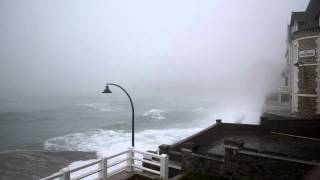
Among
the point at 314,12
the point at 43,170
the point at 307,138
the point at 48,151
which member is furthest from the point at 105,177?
the point at 48,151

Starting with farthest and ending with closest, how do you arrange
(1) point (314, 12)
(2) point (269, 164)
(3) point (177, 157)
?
1. (1) point (314, 12)
2. (3) point (177, 157)
3. (2) point (269, 164)

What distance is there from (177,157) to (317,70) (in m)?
15.3

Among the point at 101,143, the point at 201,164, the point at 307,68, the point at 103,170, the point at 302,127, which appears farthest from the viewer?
the point at 101,143

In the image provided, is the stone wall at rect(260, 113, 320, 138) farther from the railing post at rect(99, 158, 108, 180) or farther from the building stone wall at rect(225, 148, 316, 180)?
the railing post at rect(99, 158, 108, 180)

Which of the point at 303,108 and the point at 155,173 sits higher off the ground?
the point at 303,108

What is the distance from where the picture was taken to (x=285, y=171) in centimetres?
950

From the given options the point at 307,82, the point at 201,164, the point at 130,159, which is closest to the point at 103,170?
the point at 130,159

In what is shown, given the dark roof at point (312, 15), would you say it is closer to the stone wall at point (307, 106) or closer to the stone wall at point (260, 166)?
the stone wall at point (307, 106)

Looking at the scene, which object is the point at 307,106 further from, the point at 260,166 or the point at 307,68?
the point at 260,166

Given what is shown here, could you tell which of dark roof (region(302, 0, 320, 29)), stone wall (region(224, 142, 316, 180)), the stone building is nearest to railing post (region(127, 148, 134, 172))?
stone wall (region(224, 142, 316, 180))

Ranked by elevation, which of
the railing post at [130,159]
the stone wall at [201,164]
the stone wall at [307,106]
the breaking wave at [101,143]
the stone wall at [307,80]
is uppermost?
the stone wall at [307,80]

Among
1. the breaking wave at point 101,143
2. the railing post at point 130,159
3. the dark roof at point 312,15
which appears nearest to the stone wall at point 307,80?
the dark roof at point 312,15

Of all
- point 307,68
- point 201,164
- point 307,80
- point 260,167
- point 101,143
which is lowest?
point 101,143

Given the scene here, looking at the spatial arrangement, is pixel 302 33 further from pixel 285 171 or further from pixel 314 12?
pixel 285 171
